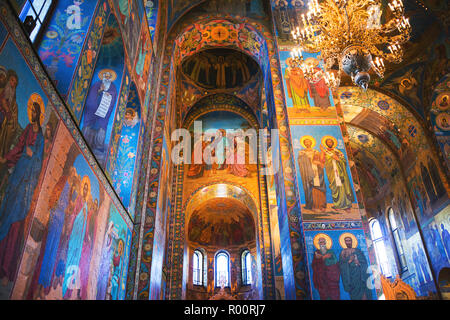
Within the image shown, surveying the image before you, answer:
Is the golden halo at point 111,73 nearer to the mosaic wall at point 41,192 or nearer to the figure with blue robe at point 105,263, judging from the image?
the mosaic wall at point 41,192

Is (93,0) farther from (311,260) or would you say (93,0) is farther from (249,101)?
(249,101)

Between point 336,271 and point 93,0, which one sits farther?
point 336,271

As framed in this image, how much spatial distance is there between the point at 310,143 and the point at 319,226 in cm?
202

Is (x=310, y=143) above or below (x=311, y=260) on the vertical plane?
above

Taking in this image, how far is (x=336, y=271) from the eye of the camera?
6.08 m

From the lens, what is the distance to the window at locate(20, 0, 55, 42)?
13.4 ft

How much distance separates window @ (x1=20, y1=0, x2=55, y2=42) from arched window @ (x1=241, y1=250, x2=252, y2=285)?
16.3 meters

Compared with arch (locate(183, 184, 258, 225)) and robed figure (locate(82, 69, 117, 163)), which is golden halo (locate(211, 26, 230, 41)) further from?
arch (locate(183, 184, 258, 225))

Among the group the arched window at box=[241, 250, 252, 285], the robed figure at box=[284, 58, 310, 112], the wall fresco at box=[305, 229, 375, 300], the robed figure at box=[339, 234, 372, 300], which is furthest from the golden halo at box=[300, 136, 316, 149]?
the arched window at box=[241, 250, 252, 285]

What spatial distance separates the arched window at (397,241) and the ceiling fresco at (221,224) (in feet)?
22.1

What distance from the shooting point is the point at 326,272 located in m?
6.08

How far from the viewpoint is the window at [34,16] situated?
4098 mm

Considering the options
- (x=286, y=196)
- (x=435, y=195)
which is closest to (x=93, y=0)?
(x=286, y=196)

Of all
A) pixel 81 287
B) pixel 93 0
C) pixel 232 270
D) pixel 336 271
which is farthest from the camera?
pixel 232 270
